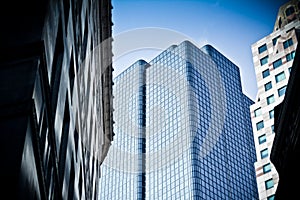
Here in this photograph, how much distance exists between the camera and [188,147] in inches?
6388

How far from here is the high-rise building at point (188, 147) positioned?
158500 mm

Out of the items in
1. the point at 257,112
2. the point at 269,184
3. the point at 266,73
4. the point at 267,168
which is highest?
the point at 266,73

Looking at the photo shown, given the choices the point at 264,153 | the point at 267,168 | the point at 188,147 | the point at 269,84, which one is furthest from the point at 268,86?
the point at 188,147

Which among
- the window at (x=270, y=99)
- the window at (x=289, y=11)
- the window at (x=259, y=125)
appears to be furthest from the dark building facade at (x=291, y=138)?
the window at (x=289, y=11)

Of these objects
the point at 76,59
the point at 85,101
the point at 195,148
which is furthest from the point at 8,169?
the point at 195,148

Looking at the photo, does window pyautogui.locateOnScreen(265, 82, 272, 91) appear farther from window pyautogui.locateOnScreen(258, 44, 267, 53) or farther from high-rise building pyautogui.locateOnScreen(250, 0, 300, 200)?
window pyautogui.locateOnScreen(258, 44, 267, 53)

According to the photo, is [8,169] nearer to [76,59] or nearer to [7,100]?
[7,100]

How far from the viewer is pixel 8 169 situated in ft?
45.1

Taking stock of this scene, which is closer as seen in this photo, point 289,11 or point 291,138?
point 291,138

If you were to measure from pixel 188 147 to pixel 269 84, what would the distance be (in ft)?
275

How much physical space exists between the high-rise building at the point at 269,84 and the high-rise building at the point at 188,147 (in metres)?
69.5

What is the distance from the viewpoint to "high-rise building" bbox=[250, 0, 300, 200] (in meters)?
75.6

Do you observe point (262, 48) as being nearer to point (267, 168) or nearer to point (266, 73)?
point (266, 73)

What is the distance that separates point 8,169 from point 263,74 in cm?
7473
